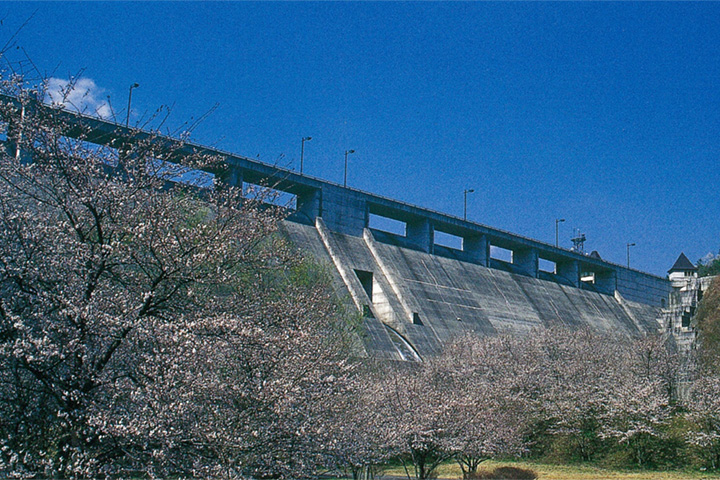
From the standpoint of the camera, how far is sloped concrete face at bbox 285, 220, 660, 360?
52000 millimetres

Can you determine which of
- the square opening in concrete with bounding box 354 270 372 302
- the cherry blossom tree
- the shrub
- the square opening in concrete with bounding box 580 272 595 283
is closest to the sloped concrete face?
the square opening in concrete with bounding box 354 270 372 302

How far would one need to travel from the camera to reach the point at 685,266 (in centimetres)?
10600

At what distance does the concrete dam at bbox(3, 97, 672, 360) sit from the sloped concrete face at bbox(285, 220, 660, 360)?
4.7 inches

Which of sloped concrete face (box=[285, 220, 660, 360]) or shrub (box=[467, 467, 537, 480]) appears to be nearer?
shrub (box=[467, 467, 537, 480])

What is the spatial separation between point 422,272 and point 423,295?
4.22 metres

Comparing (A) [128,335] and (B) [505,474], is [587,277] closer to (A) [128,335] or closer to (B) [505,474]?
(B) [505,474]

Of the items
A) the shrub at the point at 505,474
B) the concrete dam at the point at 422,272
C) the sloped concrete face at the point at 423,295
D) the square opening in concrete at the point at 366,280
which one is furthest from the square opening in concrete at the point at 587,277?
the shrub at the point at 505,474

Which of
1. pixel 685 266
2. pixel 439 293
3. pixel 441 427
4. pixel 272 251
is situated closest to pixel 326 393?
pixel 272 251

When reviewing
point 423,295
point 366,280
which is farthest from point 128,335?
point 423,295

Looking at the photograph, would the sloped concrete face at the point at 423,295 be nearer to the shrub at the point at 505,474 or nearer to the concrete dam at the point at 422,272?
the concrete dam at the point at 422,272

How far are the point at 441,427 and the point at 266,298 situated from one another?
12.2 meters

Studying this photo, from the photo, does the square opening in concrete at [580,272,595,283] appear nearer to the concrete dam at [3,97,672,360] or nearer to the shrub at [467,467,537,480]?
the concrete dam at [3,97,672,360]

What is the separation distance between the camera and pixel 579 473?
31250 mm

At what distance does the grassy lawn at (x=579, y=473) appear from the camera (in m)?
29.7
